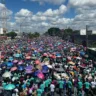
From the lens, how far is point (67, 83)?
660 inches

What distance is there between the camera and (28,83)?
16250 mm

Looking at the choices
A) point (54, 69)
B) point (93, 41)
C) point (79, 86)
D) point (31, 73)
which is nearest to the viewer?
point (79, 86)

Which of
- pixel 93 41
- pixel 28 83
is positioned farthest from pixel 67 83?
pixel 93 41

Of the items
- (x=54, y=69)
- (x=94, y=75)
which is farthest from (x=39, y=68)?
(x=94, y=75)

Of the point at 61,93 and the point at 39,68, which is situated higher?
the point at 39,68

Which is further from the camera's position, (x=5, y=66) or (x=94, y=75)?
(x=5, y=66)

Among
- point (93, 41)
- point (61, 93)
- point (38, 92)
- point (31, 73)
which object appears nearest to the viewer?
point (38, 92)

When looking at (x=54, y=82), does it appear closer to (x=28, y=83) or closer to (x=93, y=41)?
(x=28, y=83)

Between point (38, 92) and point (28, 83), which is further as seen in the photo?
point (28, 83)

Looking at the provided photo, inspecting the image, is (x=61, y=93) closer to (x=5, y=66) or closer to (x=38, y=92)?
(x=38, y=92)

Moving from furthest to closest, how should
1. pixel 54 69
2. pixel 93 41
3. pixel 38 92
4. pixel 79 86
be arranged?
pixel 93 41 < pixel 54 69 < pixel 79 86 < pixel 38 92

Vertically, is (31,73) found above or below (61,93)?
above

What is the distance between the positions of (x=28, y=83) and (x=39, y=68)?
3.30 metres

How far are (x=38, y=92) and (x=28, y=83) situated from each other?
1.77 meters
